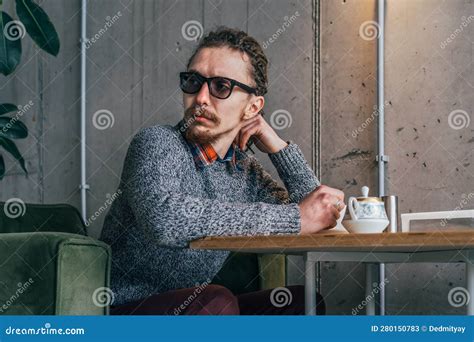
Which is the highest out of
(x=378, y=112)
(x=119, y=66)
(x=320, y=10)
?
(x=320, y=10)

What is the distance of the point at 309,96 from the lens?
3.69 metres

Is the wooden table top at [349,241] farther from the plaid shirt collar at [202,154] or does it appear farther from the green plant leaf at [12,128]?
the green plant leaf at [12,128]

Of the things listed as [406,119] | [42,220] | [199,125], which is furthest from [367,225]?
[406,119]

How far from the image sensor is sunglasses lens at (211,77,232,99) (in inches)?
82.6

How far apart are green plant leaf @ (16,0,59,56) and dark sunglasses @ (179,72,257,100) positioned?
5.24 feet

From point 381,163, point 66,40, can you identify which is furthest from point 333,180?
point 66,40

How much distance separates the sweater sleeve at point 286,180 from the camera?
→ 2566mm

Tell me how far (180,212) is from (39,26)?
2.07m

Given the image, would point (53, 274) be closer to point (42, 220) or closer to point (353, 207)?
point (353, 207)

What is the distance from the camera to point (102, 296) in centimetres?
204

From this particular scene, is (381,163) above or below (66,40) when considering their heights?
below

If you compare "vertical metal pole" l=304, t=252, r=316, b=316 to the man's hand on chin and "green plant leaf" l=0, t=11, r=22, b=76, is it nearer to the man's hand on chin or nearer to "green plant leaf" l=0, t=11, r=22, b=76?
the man's hand on chin

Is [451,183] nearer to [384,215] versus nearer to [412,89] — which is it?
[412,89]

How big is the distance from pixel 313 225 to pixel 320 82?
73.9 inches
